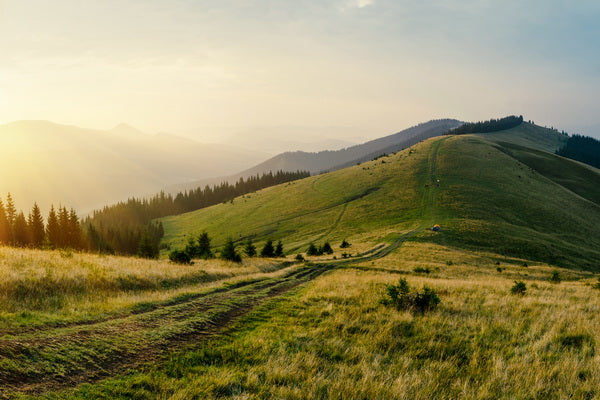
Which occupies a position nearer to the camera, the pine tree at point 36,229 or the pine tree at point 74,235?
the pine tree at point 36,229

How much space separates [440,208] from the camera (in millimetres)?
83125

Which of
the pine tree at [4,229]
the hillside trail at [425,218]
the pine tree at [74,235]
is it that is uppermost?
the pine tree at [4,229]

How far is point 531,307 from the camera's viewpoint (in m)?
14.0

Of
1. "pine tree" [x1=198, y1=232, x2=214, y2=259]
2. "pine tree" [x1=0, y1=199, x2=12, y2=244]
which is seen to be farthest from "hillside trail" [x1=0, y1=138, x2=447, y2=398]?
"pine tree" [x1=0, y1=199, x2=12, y2=244]

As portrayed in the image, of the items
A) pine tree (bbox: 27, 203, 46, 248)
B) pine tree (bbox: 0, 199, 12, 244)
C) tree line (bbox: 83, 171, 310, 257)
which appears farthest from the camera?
tree line (bbox: 83, 171, 310, 257)

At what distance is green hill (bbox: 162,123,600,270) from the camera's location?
214ft

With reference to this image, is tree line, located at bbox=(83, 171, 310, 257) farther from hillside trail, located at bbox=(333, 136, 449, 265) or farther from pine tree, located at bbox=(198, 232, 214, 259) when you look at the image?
hillside trail, located at bbox=(333, 136, 449, 265)

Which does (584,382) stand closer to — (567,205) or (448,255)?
(448,255)

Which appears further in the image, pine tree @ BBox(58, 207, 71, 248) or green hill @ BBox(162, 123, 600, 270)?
pine tree @ BBox(58, 207, 71, 248)

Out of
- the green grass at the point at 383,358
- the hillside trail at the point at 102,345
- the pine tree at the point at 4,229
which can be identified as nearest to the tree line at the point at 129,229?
the pine tree at the point at 4,229

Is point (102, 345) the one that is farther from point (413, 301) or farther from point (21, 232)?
point (21, 232)

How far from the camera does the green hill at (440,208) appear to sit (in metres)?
65.2

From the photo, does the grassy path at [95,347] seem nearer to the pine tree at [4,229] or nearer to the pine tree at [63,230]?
the pine tree at [63,230]

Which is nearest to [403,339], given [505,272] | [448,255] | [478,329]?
[478,329]
